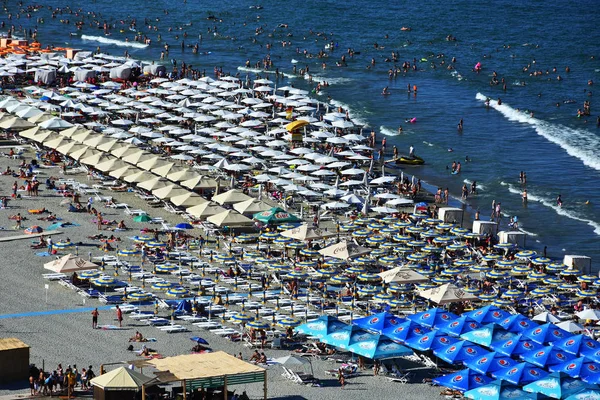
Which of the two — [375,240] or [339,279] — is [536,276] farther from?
[339,279]

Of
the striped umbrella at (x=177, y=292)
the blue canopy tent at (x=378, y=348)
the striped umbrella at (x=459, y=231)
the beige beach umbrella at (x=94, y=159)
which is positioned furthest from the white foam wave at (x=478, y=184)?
the blue canopy tent at (x=378, y=348)

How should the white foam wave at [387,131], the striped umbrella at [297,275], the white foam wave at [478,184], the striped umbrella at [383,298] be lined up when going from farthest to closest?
1. the white foam wave at [387,131]
2. the white foam wave at [478,184]
3. the striped umbrella at [297,275]
4. the striped umbrella at [383,298]

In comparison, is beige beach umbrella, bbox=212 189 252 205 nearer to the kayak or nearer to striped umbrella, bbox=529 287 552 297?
the kayak

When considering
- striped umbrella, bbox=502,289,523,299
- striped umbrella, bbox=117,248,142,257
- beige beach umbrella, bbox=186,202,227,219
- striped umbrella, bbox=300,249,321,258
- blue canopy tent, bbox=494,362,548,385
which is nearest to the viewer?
blue canopy tent, bbox=494,362,548,385

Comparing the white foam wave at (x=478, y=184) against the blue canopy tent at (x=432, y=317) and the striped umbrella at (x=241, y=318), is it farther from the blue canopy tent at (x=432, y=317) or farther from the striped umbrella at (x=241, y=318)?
the striped umbrella at (x=241, y=318)

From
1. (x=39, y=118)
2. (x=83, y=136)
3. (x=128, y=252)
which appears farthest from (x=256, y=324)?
(x=39, y=118)

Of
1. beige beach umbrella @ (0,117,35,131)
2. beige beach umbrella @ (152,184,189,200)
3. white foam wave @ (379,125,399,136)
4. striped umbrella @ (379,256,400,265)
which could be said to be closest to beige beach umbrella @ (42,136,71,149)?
beige beach umbrella @ (0,117,35,131)

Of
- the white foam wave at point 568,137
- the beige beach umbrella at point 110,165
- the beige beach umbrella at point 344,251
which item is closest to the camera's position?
the beige beach umbrella at point 344,251
